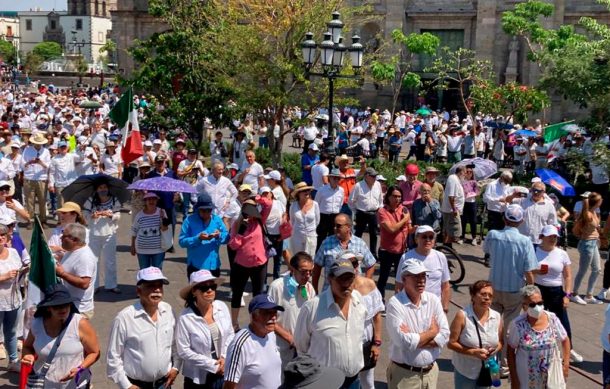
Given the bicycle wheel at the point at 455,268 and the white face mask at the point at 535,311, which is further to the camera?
the bicycle wheel at the point at 455,268

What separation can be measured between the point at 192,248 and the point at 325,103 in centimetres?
1234

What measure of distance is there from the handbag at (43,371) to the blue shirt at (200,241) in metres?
3.43

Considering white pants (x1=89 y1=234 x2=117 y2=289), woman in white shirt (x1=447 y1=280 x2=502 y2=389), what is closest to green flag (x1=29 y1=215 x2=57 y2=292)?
woman in white shirt (x1=447 y1=280 x2=502 y2=389)

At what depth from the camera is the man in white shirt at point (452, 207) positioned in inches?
523

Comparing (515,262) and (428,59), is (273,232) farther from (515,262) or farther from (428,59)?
(428,59)

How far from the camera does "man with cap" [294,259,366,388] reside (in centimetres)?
588

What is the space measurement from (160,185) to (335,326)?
5698 mm

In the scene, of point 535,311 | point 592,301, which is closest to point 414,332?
point 535,311

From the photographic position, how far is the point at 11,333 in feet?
26.3

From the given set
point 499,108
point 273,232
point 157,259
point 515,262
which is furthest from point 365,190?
point 499,108

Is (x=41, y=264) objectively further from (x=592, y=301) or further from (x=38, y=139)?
(x=38, y=139)

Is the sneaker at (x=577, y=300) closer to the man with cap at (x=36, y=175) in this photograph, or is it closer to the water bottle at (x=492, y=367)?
the water bottle at (x=492, y=367)

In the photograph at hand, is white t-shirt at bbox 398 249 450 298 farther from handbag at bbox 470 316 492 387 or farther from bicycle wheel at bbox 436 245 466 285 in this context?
bicycle wheel at bbox 436 245 466 285

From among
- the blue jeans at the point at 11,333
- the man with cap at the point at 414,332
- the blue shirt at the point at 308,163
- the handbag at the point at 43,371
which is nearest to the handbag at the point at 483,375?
the man with cap at the point at 414,332
